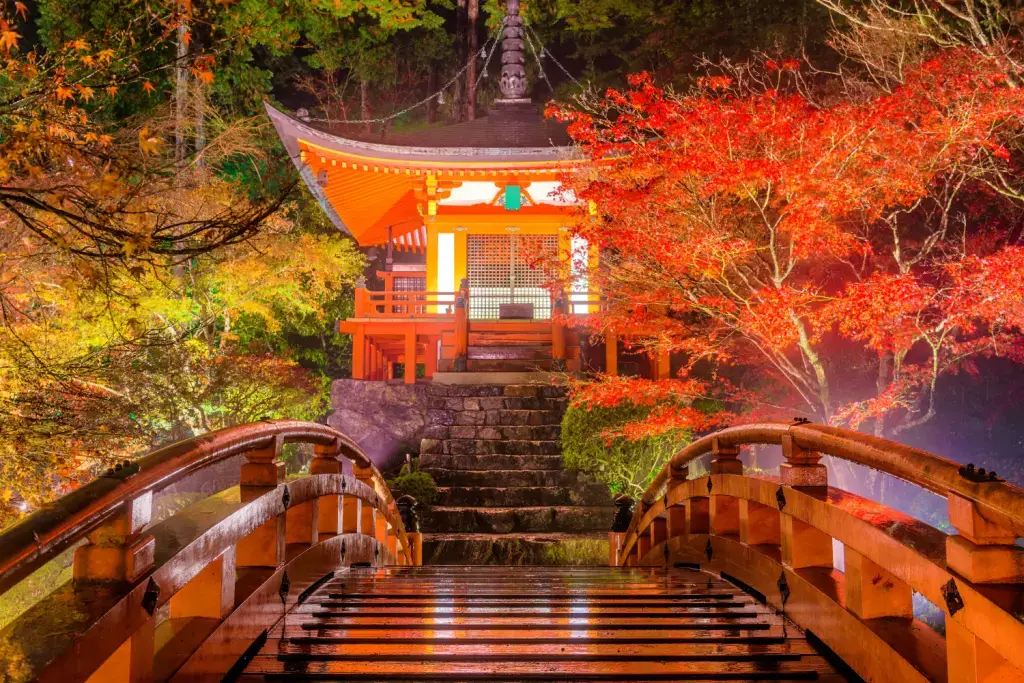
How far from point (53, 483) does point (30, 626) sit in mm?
7408

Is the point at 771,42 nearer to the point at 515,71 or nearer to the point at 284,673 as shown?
the point at 515,71

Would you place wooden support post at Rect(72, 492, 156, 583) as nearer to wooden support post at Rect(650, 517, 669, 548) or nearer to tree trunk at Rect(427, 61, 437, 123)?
wooden support post at Rect(650, 517, 669, 548)

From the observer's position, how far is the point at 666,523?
609cm

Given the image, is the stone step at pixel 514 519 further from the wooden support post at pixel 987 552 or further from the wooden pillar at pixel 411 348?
the wooden support post at pixel 987 552

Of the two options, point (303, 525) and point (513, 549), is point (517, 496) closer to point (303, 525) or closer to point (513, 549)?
point (513, 549)

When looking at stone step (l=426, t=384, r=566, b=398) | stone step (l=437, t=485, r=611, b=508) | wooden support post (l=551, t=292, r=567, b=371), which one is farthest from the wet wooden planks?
wooden support post (l=551, t=292, r=567, b=371)

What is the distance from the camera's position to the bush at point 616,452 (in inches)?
470

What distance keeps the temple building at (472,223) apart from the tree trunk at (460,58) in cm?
1114

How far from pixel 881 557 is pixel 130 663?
2.28 meters

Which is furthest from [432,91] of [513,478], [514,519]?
[514,519]

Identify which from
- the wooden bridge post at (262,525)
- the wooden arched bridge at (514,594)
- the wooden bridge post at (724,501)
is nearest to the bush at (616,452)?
the wooden arched bridge at (514,594)

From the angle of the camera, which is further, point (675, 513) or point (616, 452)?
point (616, 452)

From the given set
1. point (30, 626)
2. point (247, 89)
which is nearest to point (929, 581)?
point (30, 626)

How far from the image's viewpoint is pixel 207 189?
13852 millimetres
